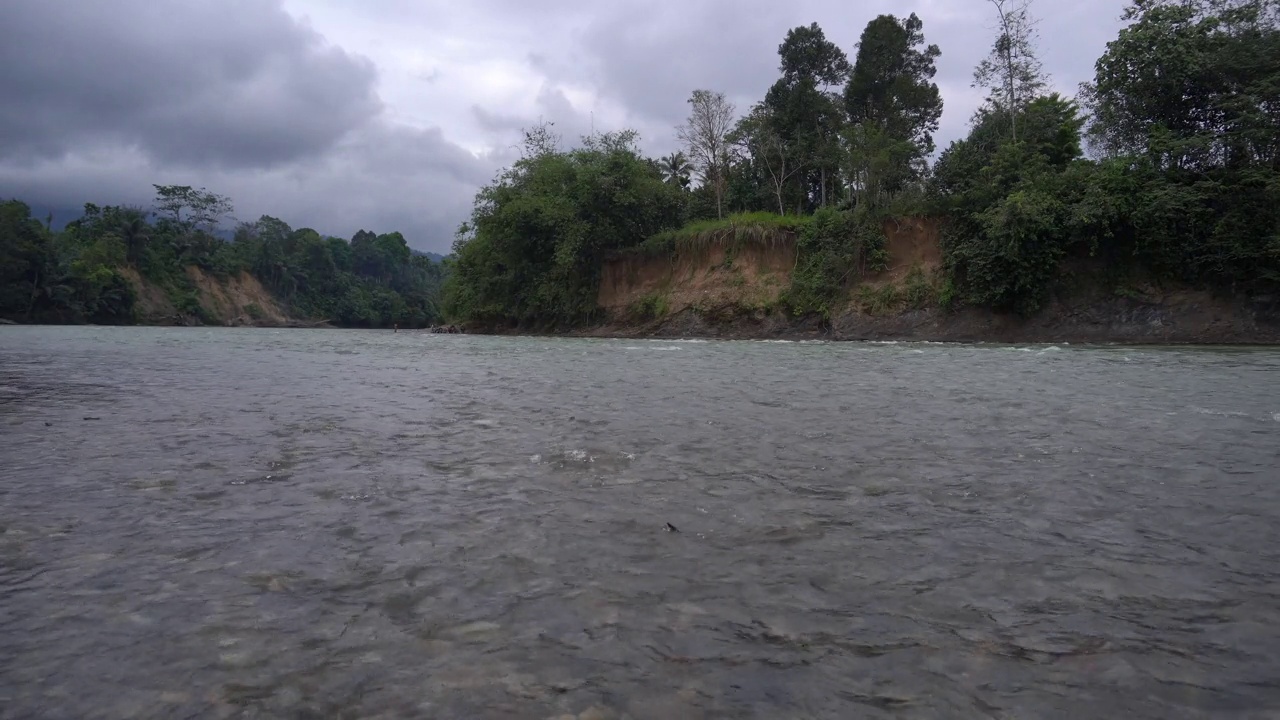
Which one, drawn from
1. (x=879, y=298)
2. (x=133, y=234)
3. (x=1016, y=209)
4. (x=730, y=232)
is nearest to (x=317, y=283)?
(x=133, y=234)

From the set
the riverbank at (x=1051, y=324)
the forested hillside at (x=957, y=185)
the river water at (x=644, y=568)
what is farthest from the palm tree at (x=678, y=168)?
the river water at (x=644, y=568)

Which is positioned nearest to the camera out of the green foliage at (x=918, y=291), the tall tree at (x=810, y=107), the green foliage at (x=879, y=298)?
the green foliage at (x=918, y=291)

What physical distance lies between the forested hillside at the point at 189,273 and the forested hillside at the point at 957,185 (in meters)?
39.0


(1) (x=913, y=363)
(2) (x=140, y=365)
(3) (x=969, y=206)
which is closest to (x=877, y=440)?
(1) (x=913, y=363)

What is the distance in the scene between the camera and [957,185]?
3238 cm

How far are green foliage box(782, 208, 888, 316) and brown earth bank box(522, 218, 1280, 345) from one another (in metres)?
0.52

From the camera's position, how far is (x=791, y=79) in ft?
156

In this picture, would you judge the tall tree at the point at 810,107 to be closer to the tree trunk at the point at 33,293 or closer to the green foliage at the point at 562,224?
the green foliage at the point at 562,224

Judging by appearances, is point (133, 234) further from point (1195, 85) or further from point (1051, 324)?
point (1195, 85)

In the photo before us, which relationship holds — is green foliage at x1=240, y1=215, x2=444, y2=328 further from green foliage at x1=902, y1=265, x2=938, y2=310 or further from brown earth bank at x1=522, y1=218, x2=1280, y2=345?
green foliage at x1=902, y1=265, x2=938, y2=310

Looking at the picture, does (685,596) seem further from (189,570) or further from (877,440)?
(877,440)

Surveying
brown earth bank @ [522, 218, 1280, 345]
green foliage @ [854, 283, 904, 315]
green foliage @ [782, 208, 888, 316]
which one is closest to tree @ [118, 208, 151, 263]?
brown earth bank @ [522, 218, 1280, 345]

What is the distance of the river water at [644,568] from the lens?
238 centimetres

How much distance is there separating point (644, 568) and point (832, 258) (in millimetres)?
31270
